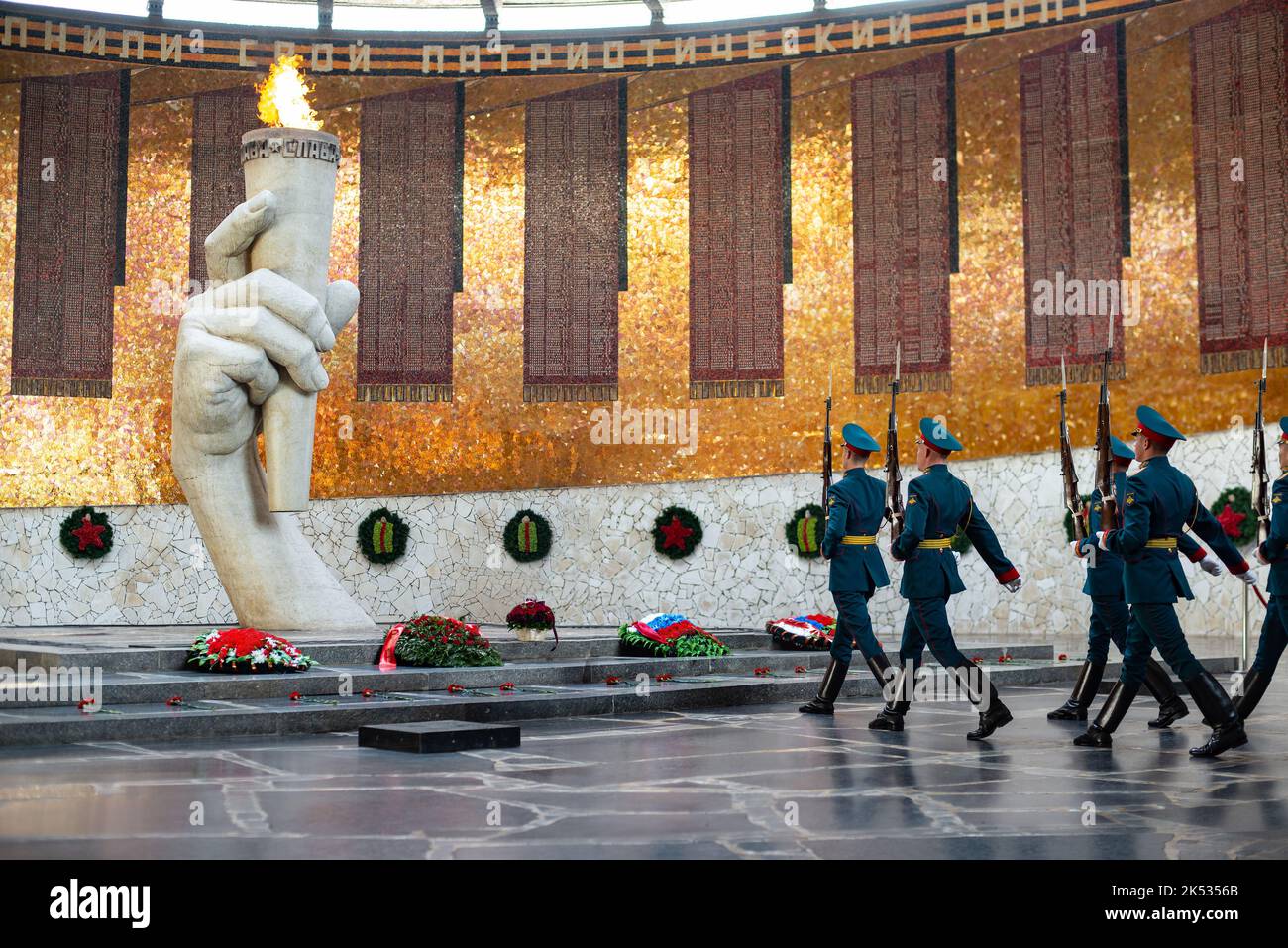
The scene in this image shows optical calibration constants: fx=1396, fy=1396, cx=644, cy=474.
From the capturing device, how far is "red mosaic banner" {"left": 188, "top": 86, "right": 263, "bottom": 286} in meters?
18.5

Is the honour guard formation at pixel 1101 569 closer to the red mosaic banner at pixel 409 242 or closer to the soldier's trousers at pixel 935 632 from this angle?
the soldier's trousers at pixel 935 632

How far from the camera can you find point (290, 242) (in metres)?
11.6

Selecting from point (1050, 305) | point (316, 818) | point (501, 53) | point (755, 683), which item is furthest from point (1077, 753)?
point (501, 53)

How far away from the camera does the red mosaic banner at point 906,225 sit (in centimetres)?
1794

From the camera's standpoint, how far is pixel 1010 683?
38.2 ft

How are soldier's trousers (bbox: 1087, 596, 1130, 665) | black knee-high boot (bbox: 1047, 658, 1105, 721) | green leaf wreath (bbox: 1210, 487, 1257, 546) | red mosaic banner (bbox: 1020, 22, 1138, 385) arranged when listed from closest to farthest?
1. soldier's trousers (bbox: 1087, 596, 1130, 665)
2. black knee-high boot (bbox: 1047, 658, 1105, 721)
3. green leaf wreath (bbox: 1210, 487, 1257, 546)
4. red mosaic banner (bbox: 1020, 22, 1138, 385)

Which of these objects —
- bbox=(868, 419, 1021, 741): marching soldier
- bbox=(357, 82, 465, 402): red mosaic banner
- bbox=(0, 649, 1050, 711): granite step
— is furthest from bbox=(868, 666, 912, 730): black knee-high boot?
bbox=(357, 82, 465, 402): red mosaic banner

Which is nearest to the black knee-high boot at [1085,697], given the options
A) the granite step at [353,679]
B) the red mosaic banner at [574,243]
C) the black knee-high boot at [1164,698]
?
the black knee-high boot at [1164,698]

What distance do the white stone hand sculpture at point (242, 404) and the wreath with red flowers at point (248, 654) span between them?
1.96 meters

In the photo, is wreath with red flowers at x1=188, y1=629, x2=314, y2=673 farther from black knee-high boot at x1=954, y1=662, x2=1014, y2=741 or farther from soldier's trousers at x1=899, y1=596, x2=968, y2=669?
black knee-high boot at x1=954, y1=662, x2=1014, y2=741

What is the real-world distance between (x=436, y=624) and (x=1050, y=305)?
10157 millimetres

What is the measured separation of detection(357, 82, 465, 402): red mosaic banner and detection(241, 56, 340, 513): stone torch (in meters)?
6.95
